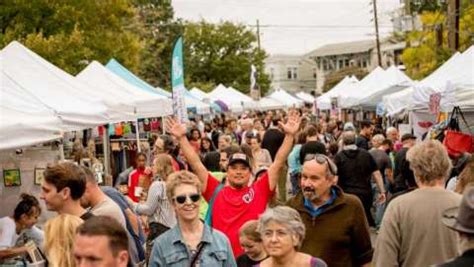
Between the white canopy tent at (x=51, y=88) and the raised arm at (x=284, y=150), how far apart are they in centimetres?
282

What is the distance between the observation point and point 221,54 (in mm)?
90750

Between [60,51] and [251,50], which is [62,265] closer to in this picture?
[60,51]

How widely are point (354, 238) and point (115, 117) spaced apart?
314 inches

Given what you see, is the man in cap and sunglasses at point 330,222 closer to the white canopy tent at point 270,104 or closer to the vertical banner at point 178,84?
the vertical banner at point 178,84

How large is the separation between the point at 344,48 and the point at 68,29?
97452 mm

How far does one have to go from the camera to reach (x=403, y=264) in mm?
5637

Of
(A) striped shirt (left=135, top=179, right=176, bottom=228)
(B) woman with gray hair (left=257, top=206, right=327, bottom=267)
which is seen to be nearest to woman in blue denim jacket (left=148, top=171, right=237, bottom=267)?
(B) woman with gray hair (left=257, top=206, right=327, bottom=267)

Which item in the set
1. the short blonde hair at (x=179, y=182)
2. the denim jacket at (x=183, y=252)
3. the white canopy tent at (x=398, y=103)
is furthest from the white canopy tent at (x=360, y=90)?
the denim jacket at (x=183, y=252)

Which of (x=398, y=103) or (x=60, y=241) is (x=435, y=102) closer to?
(x=398, y=103)

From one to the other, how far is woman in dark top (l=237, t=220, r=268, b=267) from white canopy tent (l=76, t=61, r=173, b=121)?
789 centimetres

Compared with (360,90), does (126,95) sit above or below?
below

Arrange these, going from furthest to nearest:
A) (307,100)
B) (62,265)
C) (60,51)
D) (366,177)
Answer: (307,100), (60,51), (366,177), (62,265)

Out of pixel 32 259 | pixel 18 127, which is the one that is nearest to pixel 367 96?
pixel 18 127

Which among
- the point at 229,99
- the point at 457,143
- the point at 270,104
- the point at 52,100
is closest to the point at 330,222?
the point at 52,100
